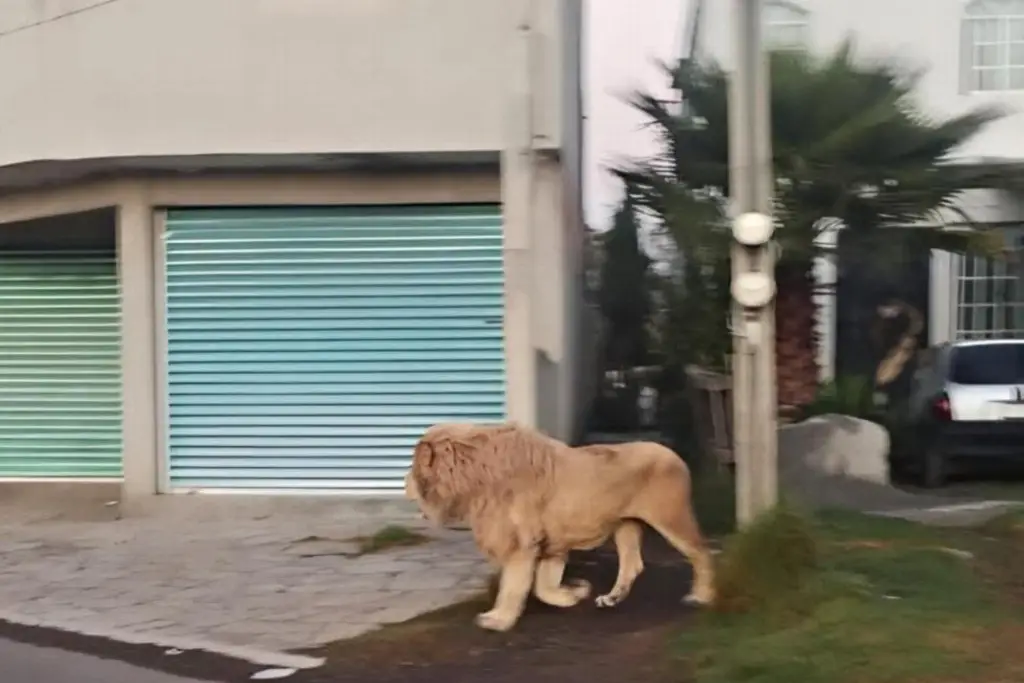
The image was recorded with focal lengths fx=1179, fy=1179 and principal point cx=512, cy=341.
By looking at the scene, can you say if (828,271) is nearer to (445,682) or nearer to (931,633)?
(931,633)

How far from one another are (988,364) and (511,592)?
6.25 meters

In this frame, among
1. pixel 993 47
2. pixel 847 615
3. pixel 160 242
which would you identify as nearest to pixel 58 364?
pixel 160 242

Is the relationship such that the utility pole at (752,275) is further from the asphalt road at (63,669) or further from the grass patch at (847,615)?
the asphalt road at (63,669)

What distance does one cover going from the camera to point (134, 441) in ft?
34.1

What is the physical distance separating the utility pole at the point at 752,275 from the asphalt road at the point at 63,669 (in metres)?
3.10

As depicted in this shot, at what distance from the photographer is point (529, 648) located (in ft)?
19.1

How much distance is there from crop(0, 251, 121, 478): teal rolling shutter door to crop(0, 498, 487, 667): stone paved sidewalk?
2093 mm

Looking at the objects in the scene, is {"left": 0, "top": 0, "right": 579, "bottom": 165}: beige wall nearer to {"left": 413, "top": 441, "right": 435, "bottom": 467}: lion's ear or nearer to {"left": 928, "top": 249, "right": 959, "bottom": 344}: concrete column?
{"left": 413, "top": 441, "right": 435, "bottom": 467}: lion's ear

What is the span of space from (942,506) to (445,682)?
5.46 metres

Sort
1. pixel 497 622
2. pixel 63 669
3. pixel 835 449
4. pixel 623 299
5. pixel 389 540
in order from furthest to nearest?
pixel 623 299 → pixel 835 449 → pixel 389 540 → pixel 497 622 → pixel 63 669

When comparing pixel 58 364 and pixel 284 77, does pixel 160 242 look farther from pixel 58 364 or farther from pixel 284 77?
pixel 58 364

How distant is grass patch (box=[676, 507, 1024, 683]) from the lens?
499cm

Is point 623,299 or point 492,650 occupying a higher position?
point 623,299

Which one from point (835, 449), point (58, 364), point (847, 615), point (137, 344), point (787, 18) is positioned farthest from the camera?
point (787, 18)
